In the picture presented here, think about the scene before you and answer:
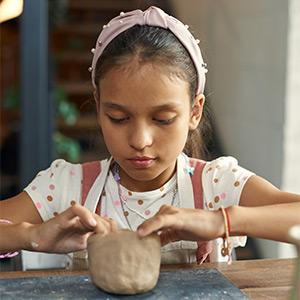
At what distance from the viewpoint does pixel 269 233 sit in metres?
1.25

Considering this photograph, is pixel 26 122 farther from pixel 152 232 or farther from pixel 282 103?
pixel 152 232

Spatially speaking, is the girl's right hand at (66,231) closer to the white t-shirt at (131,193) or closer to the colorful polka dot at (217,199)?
the white t-shirt at (131,193)

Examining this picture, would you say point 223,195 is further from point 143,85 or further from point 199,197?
point 143,85

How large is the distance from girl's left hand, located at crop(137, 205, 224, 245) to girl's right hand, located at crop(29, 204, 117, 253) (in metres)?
0.08

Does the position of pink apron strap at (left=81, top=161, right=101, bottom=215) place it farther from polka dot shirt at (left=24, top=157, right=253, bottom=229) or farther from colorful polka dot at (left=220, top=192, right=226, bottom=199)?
colorful polka dot at (left=220, top=192, right=226, bottom=199)

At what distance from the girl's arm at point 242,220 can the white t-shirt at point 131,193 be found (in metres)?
0.07

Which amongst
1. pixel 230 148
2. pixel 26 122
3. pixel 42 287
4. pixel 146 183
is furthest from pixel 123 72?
pixel 230 148

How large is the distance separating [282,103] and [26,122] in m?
1.04

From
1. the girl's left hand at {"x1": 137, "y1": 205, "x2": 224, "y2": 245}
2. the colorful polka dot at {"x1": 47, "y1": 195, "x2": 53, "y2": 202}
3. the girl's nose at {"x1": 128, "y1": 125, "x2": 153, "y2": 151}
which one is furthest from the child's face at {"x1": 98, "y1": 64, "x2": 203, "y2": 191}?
the colorful polka dot at {"x1": 47, "y1": 195, "x2": 53, "y2": 202}

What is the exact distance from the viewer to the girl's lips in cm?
125

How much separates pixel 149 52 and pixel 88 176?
0.36 metres

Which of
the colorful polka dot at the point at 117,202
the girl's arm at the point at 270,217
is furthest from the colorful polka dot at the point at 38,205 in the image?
the girl's arm at the point at 270,217

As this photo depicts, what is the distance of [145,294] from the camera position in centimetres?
104

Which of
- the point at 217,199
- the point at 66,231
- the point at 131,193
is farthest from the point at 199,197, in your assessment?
the point at 66,231
